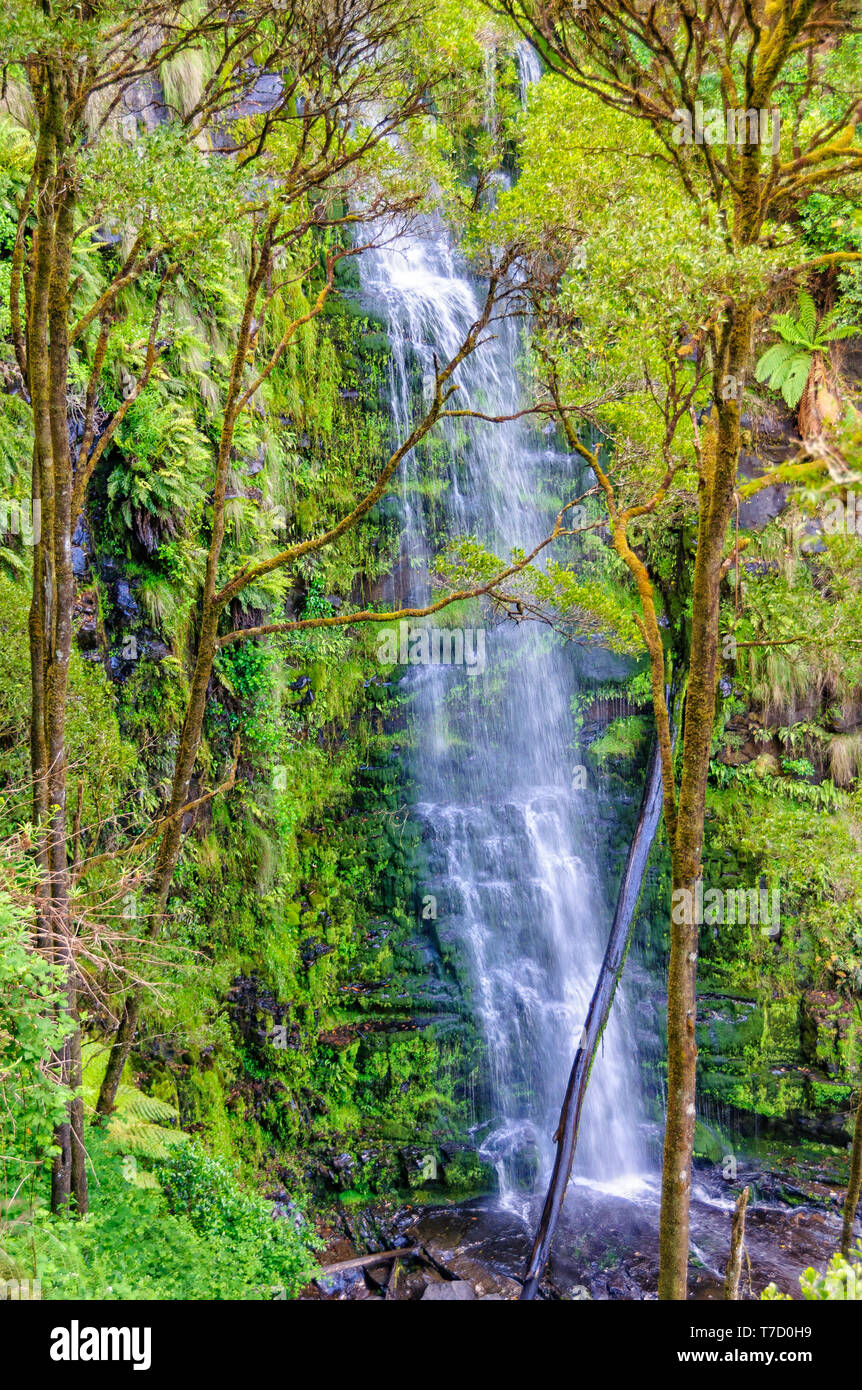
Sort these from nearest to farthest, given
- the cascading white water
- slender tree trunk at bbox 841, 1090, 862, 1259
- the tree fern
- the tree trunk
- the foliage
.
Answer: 1. the foliage
2. the tree trunk
3. slender tree trunk at bbox 841, 1090, 862, 1259
4. the cascading white water
5. the tree fern

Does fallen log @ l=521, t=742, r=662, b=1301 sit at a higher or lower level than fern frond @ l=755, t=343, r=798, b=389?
lower

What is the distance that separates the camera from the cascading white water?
40.4ft

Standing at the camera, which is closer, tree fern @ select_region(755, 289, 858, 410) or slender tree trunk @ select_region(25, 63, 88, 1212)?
slender tree trunk @ select_region(25, 63, 88, 1212)

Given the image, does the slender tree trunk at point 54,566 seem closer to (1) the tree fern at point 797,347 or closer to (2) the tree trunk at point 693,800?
(2) the tree trunk at point 693,800

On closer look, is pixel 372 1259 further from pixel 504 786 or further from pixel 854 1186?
pixel 504 786

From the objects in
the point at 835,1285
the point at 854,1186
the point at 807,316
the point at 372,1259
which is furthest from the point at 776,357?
the point at 372,1259

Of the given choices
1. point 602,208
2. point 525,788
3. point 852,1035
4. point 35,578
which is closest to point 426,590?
point 525,788

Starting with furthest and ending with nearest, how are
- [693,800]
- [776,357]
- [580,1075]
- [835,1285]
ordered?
1. [776,357]
2. [580,1075]
3. [693,800]
4. [835,1285]

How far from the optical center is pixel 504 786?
13.5 m

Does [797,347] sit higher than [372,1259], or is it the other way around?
[797,347]

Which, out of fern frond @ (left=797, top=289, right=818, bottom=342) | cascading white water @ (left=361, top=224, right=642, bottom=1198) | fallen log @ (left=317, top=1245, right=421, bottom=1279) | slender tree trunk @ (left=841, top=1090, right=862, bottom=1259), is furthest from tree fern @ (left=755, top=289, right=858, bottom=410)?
fallen log @ (left=317, top=1245, right=421, bottom=1279)

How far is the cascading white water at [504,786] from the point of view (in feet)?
40.4

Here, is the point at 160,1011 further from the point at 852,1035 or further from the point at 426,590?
the point at 852,1035

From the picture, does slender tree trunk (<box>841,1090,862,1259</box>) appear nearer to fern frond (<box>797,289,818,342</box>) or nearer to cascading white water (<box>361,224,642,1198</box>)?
cascading white water (<box>361,224,642,1198</box>)
